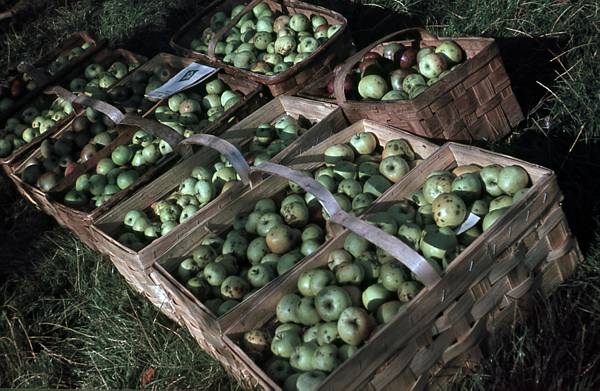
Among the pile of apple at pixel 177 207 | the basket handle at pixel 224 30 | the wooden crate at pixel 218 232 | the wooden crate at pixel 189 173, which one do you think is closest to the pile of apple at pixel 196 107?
the basket handle at pixel 224 30

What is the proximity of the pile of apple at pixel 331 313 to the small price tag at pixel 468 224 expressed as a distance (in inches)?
11.2

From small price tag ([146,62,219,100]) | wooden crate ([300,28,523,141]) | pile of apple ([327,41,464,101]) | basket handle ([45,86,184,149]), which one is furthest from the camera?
small price tag ([146,62,219,100])

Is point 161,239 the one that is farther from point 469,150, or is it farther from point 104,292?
point 469,150

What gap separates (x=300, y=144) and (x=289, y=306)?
1.10 meters

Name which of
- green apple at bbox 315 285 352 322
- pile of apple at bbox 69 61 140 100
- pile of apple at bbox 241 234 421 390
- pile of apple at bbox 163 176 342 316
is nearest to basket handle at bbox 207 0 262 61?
pile of apple at bbox 69 61 140 100

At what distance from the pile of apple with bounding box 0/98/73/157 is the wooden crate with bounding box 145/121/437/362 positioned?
180cm

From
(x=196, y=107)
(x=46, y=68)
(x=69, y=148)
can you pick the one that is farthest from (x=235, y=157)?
(x=46, y=68)

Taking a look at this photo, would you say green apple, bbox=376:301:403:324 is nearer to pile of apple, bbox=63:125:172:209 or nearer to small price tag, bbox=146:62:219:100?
pile of apple, bbox=63:125:172:209

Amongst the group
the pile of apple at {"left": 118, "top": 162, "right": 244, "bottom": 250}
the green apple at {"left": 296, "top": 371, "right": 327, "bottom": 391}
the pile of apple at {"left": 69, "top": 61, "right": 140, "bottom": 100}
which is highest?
the pile of apple at {"left": 69, "top": 61, "right": 140, "bottom": 100}

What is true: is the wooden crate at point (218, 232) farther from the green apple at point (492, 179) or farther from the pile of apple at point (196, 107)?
the pile of apple at point (196, 107)

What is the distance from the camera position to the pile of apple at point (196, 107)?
452cm

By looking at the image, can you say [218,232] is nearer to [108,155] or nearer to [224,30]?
[108,155]

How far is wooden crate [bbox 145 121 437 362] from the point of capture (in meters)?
3.00

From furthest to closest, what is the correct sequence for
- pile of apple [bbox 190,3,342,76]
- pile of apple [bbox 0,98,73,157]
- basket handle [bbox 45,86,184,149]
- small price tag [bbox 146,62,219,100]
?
pile of apple [bbox 0,98,73,157] → pile of apple [bbox 190,3,342,76] → small price tag [bbox 146,62,219,100] → basket handle [bbox 45,86,184,149]
